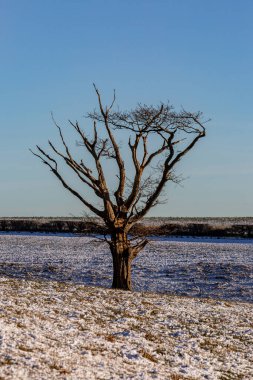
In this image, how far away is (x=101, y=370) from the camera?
11.5 meters

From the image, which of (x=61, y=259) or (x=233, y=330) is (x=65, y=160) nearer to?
(x=233, y=330)

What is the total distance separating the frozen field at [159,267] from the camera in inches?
1297

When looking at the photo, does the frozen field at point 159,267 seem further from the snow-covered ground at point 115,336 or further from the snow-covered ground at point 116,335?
the snow-covered ground at point 115,336

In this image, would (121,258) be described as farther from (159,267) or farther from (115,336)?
(159,267)

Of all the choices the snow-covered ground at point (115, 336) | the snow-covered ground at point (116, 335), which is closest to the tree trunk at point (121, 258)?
the snow-covered ground at point (116, 335)

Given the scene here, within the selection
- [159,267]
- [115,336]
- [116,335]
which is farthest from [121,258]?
[159,267]

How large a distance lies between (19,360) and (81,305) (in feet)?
22.8

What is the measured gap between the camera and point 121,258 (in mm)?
26047

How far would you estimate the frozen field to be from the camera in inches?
1297

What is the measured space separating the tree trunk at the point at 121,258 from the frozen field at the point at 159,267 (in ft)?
4.04

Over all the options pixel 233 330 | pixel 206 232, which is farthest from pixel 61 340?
pixel 206 232

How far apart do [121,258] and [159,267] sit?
47.4 ft

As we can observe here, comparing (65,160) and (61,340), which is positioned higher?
(65,160)

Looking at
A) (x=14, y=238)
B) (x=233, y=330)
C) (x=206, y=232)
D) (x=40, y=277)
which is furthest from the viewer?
(x=206, y=232)
